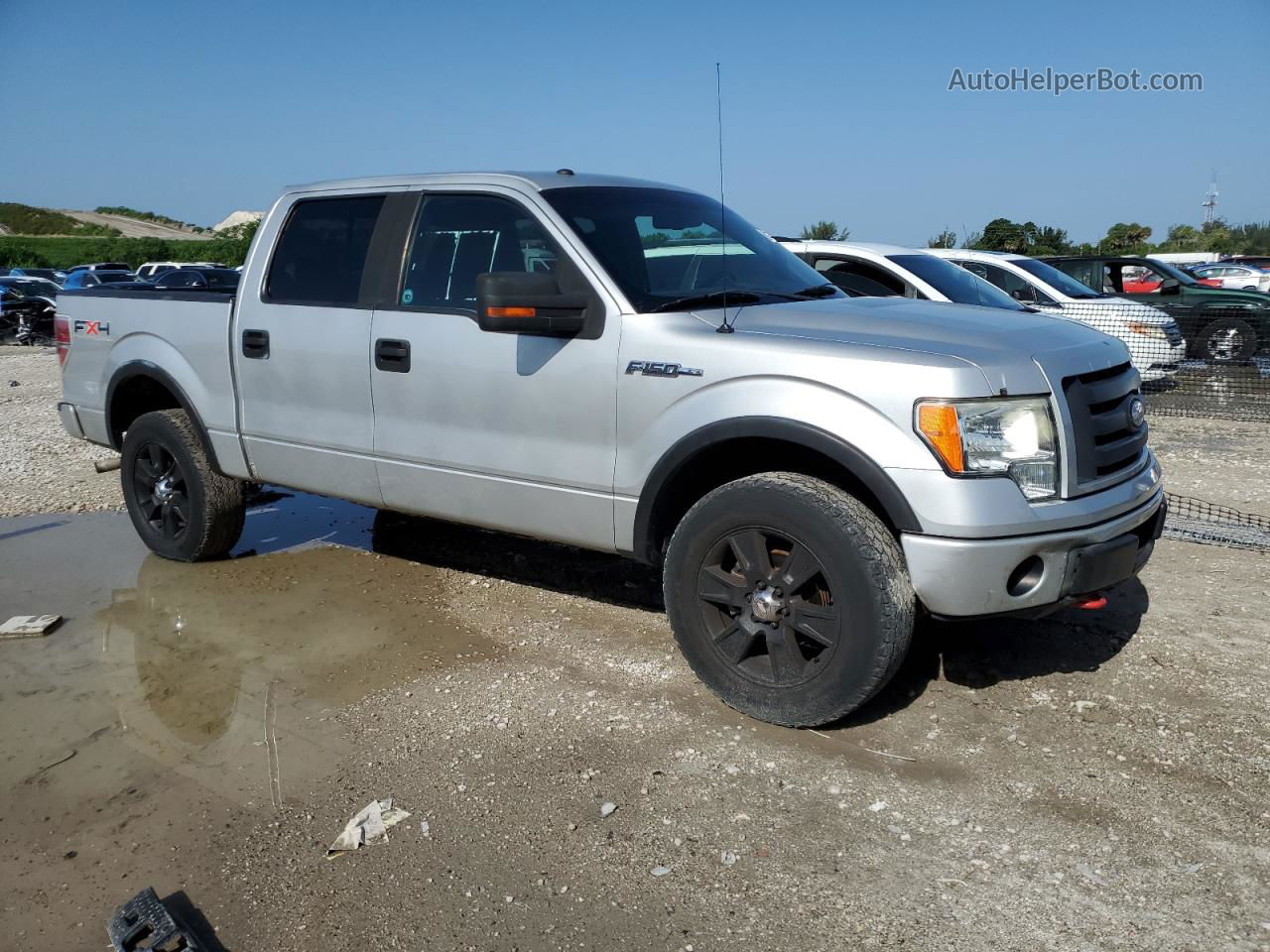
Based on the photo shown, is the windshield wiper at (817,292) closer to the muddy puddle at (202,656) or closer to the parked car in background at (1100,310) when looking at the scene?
the muddy puddle at (202,656)

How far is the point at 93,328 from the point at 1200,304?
1220 cm

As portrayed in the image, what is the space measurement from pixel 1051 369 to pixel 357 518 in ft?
16.3

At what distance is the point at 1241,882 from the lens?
9.33ft

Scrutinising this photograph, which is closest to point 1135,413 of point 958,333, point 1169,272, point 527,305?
point 958,333

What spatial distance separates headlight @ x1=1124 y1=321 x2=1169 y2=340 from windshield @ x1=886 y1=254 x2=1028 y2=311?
11.3 feet

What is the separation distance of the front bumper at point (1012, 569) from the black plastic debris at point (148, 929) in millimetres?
2324

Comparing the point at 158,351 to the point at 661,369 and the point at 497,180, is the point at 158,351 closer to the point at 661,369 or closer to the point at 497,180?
the point at 497,180

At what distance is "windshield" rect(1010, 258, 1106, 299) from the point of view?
12.2 m

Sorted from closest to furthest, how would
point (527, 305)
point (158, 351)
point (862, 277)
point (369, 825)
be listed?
point (369, 825) → point (527, 305) → point (158, 351) → point (862, 277)

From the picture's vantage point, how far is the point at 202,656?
185 inches

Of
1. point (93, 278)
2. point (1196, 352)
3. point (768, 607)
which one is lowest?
point (768, 607)

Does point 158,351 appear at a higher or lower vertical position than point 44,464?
higher

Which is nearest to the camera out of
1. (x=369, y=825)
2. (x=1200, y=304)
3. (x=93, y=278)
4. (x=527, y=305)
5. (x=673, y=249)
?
(x=369, y=825)

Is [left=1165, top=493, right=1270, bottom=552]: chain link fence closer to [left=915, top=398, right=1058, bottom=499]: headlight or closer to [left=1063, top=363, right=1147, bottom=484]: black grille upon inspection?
[left=1063, top=363, right=1147, bottom=484]: black grille
